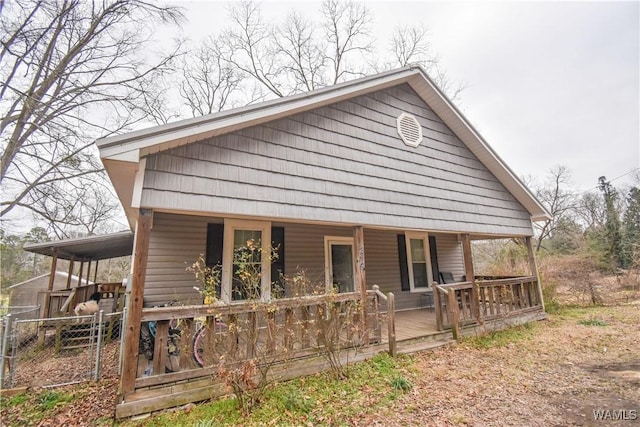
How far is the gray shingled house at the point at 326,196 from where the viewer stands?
361cm

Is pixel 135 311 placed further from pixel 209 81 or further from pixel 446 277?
pixel 209 81

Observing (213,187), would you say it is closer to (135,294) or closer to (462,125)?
(135,294)

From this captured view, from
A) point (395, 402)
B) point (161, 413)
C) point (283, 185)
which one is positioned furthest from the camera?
point (283, 185)

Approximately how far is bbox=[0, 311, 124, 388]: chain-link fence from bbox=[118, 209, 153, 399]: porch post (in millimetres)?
1906

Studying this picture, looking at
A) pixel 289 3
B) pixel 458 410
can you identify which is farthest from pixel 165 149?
pixel 289 3

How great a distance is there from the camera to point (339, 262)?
7227 mm

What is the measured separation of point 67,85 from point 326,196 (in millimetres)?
12834

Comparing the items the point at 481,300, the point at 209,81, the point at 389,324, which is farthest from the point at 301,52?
the point at 389,324

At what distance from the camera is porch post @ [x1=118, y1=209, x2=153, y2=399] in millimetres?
3105

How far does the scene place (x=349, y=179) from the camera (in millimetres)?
5336

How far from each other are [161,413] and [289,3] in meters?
16.8

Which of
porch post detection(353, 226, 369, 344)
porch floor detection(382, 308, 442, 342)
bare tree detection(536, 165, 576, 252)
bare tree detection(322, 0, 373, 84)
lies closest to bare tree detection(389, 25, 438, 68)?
bare tree detection(322, 0, 373, 84)

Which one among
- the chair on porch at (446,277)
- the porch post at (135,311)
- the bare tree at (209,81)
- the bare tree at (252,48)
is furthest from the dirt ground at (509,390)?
the bare tree at (252,48)

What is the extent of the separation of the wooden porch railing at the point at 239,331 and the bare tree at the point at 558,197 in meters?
25.9
